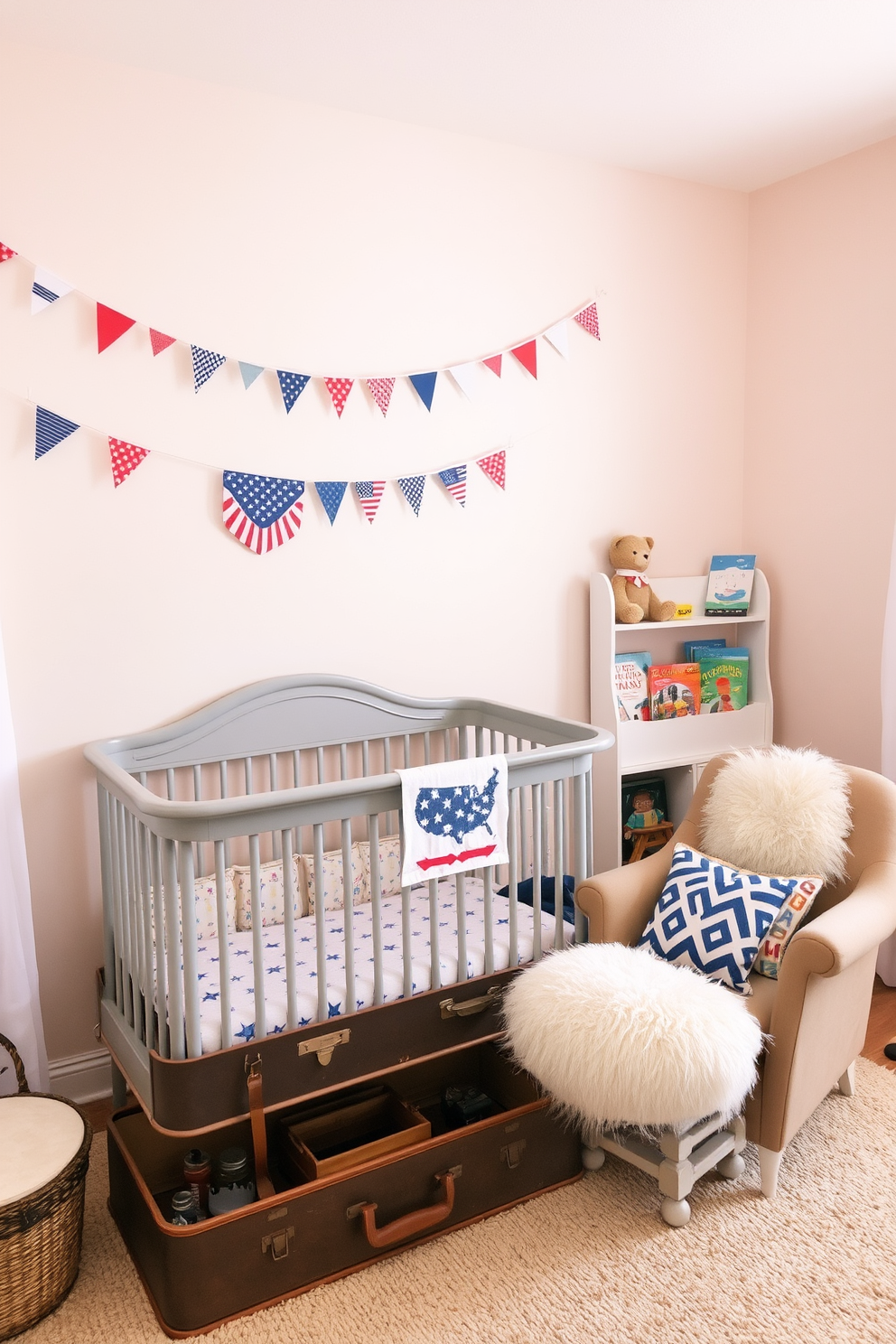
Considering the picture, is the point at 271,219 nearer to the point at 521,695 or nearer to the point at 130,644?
the point at 130,644

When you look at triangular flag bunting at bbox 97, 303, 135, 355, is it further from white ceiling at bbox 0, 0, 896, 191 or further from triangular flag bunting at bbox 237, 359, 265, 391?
white ceiling at bbox 0, 0, 896, 191

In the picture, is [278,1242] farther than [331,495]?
No

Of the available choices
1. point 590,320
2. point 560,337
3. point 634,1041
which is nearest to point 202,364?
point 560,337

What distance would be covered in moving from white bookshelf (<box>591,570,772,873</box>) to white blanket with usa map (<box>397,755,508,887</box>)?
102cm

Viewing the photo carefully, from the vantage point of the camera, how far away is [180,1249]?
167 centimetres

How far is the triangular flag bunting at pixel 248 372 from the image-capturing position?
2453 millimetres

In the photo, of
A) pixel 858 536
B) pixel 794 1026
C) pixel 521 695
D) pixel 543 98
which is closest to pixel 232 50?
pixel 543 98

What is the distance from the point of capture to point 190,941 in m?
1.73

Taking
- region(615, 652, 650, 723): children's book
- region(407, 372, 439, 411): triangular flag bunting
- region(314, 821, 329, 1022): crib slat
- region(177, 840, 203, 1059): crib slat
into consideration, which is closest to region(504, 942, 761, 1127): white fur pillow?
region(314, 821, 329, 1022): crib slat

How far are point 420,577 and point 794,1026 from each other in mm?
1491

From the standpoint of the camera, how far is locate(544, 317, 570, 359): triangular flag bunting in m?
2.93

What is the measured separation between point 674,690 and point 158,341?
185cm

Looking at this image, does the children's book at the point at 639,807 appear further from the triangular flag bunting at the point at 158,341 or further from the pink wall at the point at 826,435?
the triangular flag bunting at the point at 158,341

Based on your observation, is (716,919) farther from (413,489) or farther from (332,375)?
(332,375)
